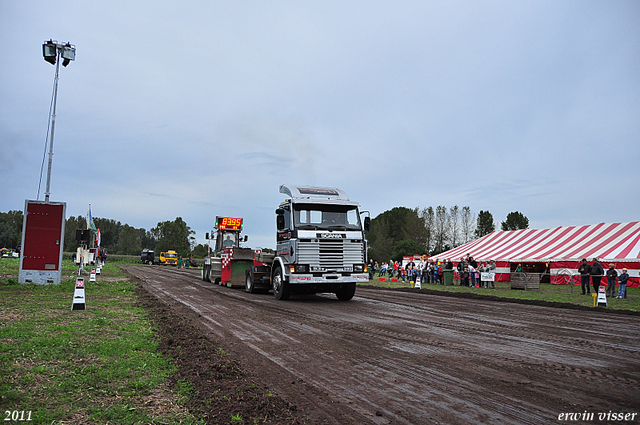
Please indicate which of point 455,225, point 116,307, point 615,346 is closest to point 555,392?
point 615,346

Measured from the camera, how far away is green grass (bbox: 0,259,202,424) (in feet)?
12.6

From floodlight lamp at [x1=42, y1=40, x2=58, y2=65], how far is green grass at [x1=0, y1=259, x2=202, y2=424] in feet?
45.8

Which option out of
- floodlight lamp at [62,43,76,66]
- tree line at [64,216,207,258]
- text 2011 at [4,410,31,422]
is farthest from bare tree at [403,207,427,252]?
text 2011 at [4,410,31,422]

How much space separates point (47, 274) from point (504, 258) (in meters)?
26.8

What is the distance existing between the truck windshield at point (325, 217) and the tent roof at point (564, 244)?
709 inches

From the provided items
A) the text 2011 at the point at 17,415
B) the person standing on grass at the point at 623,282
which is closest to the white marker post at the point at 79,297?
the text 2011 at the point at 17,415

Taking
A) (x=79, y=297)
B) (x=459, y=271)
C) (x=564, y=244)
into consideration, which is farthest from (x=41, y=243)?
(x=564, y=244)

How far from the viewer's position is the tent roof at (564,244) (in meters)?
24.8

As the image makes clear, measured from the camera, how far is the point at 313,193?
14.6 meters

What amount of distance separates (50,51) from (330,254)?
1576 centimetres

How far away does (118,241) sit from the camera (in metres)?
144

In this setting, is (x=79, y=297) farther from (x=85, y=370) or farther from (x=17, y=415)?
(x=17, y=415)

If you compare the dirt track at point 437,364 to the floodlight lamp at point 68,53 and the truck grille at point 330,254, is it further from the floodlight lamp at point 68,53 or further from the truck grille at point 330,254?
the floodlight lamp at point 68,53

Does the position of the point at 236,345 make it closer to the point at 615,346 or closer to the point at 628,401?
the point at 628,401
